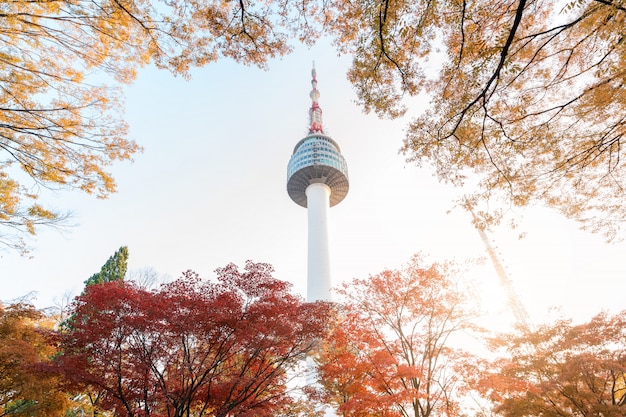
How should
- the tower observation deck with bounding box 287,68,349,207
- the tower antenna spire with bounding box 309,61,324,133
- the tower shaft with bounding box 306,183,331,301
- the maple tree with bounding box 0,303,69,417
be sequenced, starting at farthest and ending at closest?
1. the tower antenna spire with bounding box 309,61,324,133
2. the tower observation deck with bounding box 287,68,349,207
3. the tower shaft with bounding box 306,183,331,301
4. the maple tree with bounding box 0,303,69,417

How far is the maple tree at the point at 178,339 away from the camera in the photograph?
789 cm

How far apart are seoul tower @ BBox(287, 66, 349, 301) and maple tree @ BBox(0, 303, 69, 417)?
2798cm

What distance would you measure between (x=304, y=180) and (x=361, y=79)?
39705 millimetres

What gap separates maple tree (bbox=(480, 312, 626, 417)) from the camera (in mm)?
8477

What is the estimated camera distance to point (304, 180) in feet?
146

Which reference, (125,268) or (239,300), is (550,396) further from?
(125,268)

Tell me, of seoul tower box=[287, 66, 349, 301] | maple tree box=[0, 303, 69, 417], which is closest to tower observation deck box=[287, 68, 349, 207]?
seoul tower box=[287, 66, 349, 301]

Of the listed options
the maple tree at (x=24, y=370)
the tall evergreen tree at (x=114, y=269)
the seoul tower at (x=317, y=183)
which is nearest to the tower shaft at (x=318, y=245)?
the seoul tower at (x=317, y=183)

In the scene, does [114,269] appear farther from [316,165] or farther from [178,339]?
[316,165]

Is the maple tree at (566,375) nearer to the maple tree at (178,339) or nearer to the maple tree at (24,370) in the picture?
the maple tree at (178,339)

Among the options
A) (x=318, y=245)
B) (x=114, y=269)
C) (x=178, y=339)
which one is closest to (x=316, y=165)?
(x=318, y=245)

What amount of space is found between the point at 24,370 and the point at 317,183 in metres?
37.4

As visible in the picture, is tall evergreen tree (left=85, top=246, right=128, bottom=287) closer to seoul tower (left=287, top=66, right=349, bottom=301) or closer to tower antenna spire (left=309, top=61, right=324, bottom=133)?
seoul tower (left=287, top=66, right=349, bottom=301)

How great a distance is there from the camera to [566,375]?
867cm
